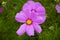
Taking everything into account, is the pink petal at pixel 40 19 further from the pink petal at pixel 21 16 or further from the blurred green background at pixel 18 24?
the blurred green background at pixel 18 24

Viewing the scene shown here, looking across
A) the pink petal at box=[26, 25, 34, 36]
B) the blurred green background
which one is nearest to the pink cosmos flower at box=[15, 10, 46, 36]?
the pink petal at box=[26, 25, 34, 36]

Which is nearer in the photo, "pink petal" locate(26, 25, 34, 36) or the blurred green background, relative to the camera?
"pink petal" locate(26, 25, 34, 36)

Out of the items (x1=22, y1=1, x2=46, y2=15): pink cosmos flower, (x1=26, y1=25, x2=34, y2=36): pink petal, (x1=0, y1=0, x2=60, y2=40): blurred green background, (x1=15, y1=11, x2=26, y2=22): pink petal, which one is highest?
(x1=22, y1=1, x2=46, y2=15): pink cosmos flower

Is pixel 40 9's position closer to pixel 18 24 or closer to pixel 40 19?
pixel 40 19

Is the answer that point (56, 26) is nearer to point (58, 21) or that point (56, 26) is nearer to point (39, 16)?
point (58, 21)

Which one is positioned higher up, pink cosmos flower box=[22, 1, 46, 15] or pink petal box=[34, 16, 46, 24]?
pink cosmos flower box=[22, 1, 46, 15]

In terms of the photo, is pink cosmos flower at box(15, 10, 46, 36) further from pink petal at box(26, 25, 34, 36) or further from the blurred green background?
the blurred green background
